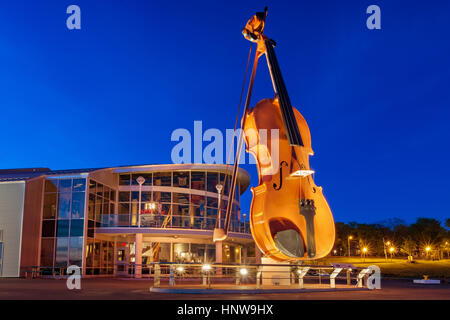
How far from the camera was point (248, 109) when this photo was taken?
1188cm

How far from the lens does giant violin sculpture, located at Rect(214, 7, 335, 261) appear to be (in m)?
10.3

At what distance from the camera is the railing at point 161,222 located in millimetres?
31312

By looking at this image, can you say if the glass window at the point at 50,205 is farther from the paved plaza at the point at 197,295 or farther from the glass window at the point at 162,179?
the paved plaza at the point at 197,295

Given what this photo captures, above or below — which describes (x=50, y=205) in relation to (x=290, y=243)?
above

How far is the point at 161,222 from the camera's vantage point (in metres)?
32.1

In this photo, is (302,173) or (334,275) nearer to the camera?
(302,173)

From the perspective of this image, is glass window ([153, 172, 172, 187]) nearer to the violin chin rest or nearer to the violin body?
the violin body

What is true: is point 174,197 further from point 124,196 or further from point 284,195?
point 284,195

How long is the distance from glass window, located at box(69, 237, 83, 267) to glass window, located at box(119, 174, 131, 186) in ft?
21.7

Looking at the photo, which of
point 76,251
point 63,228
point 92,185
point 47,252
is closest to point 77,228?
point 63,228

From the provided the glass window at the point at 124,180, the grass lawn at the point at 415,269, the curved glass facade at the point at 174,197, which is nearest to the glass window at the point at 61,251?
Answer: the curved glass facade at the point at 174,197

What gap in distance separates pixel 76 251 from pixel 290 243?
22068 millimetres
